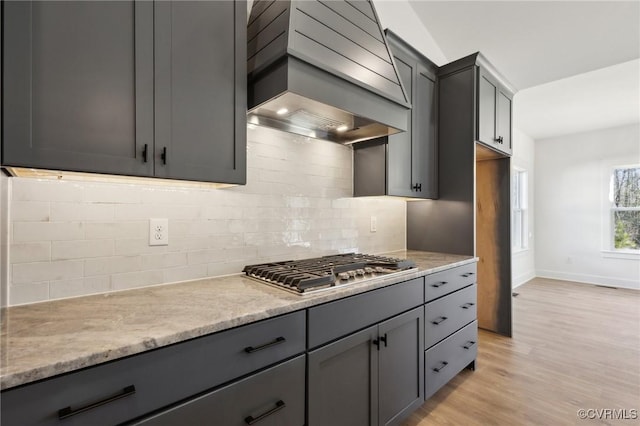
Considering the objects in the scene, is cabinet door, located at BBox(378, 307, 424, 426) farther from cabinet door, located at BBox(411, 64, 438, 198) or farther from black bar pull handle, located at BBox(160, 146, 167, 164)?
black bar pull handle, located at BBox(160, 146, 167, 164)

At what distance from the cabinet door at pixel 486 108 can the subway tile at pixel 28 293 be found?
3055mm

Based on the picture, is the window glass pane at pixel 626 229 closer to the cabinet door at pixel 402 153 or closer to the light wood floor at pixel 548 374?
the light wood floor at pixel 548 374

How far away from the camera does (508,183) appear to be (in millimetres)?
3320

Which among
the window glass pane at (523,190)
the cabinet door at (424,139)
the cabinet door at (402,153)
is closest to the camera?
the cabinet door at (402,153)

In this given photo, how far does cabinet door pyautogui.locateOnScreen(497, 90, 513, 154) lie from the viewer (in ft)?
10.1

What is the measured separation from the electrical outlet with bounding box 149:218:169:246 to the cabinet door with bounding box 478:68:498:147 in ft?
8.43

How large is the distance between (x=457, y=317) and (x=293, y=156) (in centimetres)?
171

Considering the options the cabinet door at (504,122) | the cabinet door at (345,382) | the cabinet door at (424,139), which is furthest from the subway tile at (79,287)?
the cabinet door at (504,122)

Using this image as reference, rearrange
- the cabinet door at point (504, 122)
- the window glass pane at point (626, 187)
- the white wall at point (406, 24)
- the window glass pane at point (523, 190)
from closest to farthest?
the white wall at point (406, 24) < the cabinet door at point (504, 122) < the window glass pane at point (626, 187) < the window glass pane at point (523, 190)

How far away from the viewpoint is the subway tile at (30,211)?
1183mm

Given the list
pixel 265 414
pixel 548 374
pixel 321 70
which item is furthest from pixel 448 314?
pixel 321 70

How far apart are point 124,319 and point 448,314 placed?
2.02 metres

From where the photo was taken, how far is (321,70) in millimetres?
1562

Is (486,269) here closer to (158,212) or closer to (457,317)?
(457,317)
